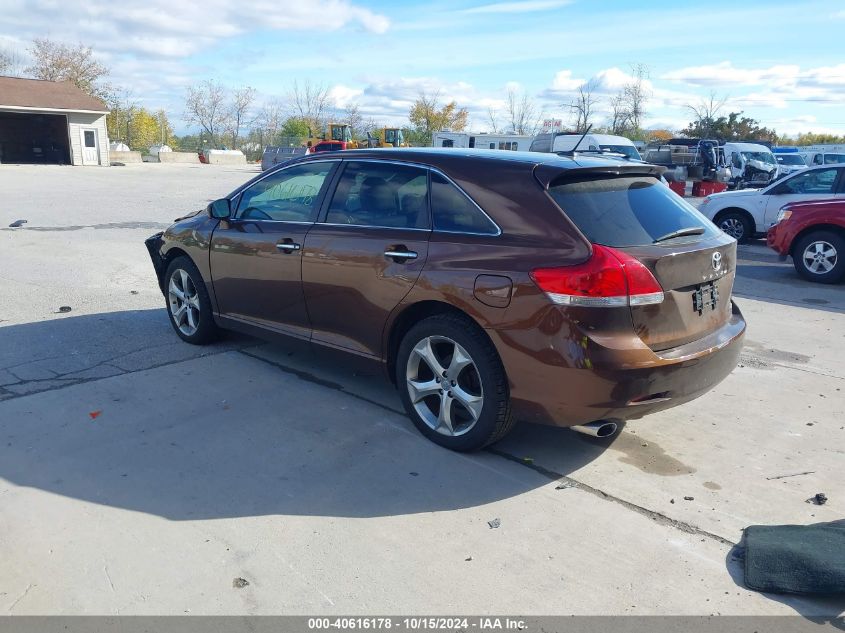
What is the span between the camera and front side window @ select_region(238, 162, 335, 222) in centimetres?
516

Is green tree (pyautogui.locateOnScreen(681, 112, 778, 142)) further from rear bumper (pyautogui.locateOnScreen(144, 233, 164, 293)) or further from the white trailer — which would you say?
rear bumper (pyautogui.locateOnScreen(144, 233, 164, 293))

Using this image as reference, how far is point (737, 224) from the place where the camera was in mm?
13922

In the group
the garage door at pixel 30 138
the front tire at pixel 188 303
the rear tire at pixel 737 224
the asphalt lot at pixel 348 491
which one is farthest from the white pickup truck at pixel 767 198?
the garage door at pixel 30 138

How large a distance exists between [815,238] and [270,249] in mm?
8327

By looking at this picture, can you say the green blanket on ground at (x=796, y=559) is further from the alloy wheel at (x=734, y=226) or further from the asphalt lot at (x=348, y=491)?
the alloy wheel at (x=734, y=226)

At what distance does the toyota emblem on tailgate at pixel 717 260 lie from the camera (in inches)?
164

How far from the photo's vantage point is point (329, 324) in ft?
16.3

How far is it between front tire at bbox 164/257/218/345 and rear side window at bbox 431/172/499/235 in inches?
102

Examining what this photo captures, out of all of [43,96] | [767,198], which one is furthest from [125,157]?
[767,198]

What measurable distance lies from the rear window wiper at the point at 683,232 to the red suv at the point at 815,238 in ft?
22.9

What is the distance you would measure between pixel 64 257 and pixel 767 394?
30.8 feet

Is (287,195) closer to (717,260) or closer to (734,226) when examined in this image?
(717,260)
